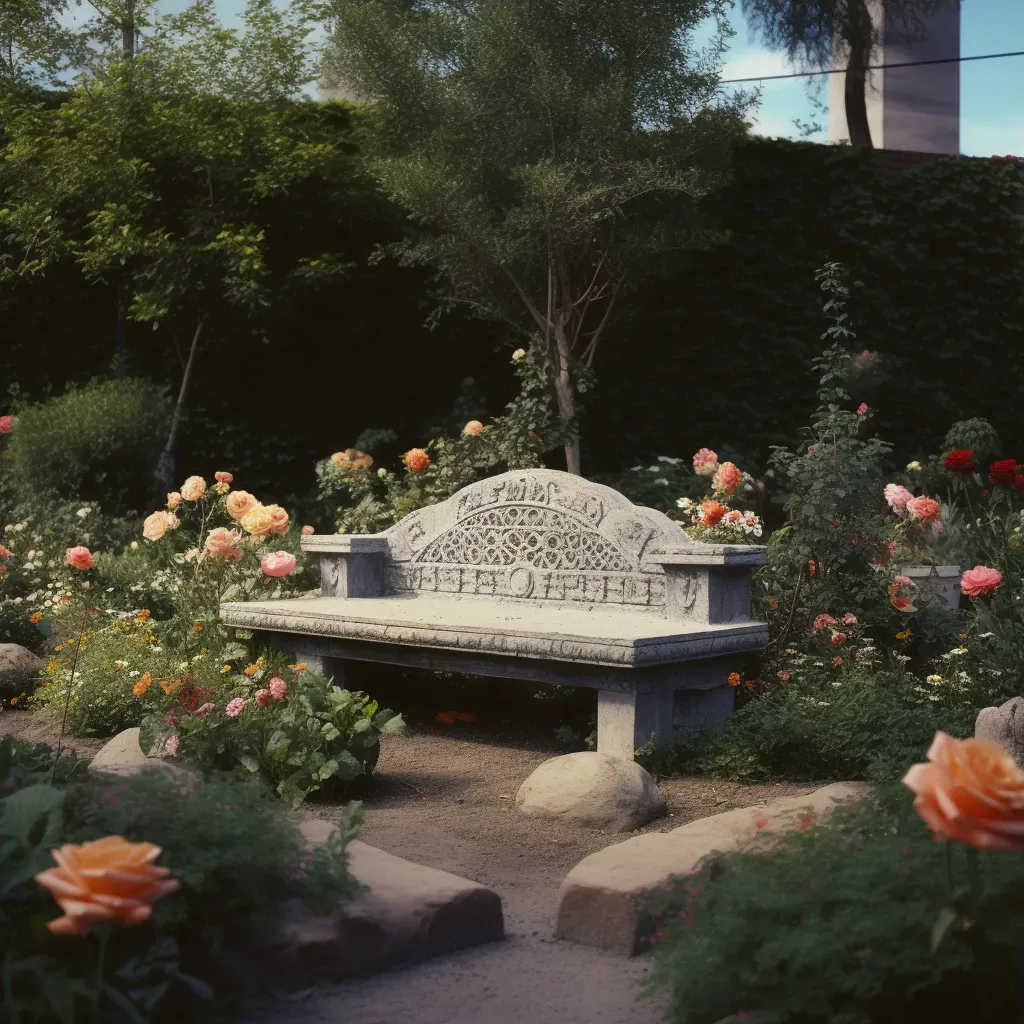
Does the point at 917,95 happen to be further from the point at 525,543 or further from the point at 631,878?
the point at 631,878

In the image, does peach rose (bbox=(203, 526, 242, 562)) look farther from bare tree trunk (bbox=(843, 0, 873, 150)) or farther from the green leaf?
bare tree trunk (bbox=(843, 0, 873, 150))

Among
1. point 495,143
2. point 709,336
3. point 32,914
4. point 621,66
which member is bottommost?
point 32,914

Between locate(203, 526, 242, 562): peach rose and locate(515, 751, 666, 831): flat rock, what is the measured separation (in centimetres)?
250

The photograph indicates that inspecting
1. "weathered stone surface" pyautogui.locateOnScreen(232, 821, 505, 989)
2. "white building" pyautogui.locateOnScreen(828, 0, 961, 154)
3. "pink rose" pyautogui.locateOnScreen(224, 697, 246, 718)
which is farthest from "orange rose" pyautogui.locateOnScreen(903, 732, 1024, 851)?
"white building" pyautogui.locateOnScreen(828, 0, 961, 154)

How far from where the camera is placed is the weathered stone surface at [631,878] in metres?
3.04

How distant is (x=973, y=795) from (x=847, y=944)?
→ 0.42m

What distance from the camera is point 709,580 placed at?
5.30m

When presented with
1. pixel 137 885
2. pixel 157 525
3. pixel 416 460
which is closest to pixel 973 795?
pixel 137 885

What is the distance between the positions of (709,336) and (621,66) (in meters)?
2.29

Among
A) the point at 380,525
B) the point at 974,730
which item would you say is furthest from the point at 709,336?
the point at 974,730

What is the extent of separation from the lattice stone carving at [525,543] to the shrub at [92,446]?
3752mm

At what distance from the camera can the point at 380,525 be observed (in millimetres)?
7973

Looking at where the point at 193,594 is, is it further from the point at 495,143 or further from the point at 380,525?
the point at 495,143

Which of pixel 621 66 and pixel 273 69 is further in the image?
pixel 273 69
